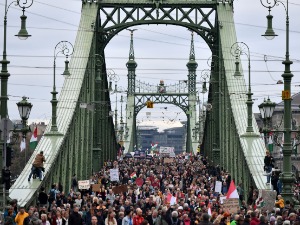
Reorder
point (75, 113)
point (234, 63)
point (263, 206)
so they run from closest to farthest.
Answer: point (263, 206)
point (75, 113)
point (234, 63)

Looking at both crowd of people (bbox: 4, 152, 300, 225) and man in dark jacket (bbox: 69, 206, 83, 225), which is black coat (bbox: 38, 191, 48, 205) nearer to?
crowd of people (bbox: 4, 152, 300, 225)

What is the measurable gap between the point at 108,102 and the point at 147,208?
36074 millimetres

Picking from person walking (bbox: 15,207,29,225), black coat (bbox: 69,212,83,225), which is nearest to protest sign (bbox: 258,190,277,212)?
black coat (bbox: 69,212,83,225)

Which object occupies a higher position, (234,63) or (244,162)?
(234,63)

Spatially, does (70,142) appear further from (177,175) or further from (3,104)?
(3,104)

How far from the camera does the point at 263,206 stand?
37.7 m

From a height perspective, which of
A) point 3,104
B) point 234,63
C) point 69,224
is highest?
point 234,63

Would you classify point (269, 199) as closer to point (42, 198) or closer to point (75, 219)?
point (75, 219)

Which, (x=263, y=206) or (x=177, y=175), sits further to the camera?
(x=177, y=175)

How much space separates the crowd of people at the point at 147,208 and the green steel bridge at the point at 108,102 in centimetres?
130

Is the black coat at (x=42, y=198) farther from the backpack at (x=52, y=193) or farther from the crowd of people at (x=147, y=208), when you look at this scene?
the backpack at (x=52, y=193)

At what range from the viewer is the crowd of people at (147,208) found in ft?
110

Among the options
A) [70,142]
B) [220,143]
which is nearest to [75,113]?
[70,142]

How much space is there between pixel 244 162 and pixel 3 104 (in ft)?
63.5
